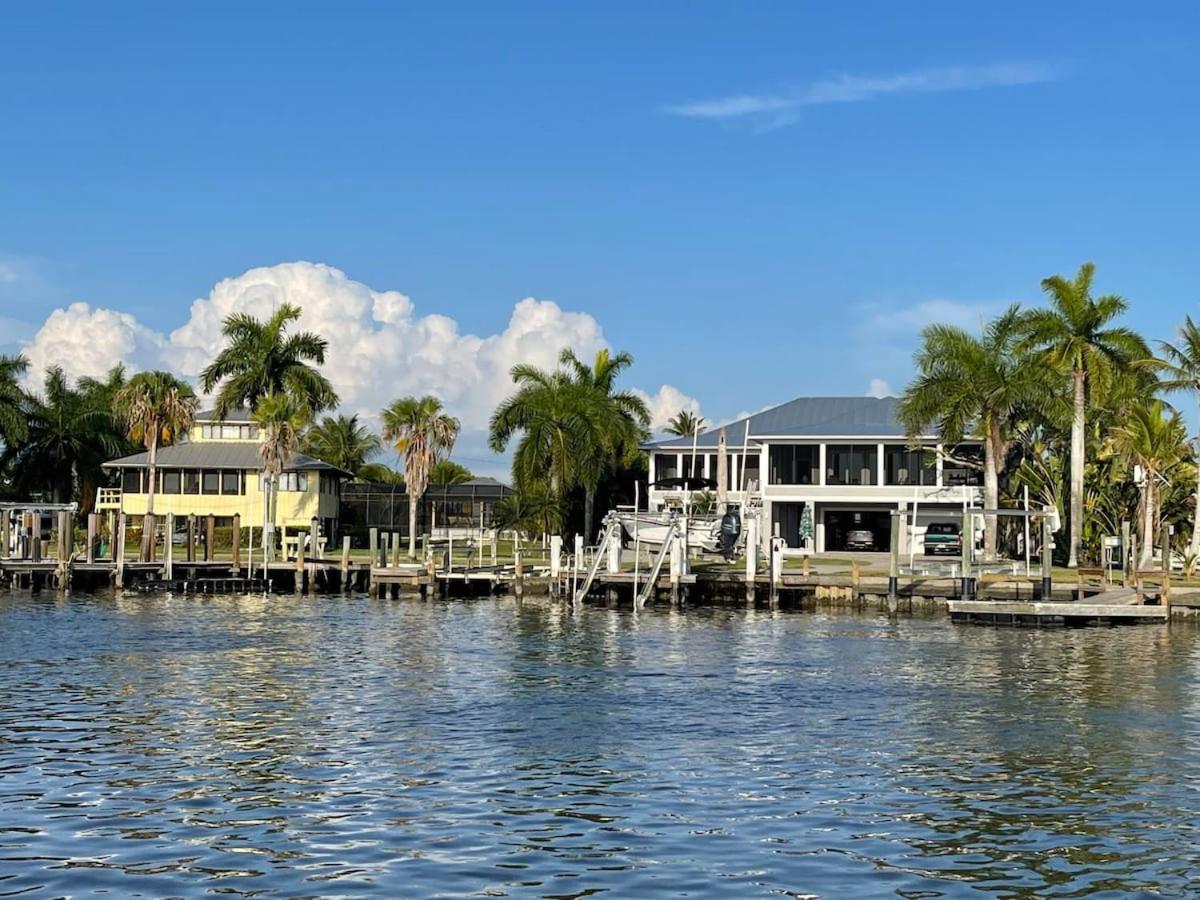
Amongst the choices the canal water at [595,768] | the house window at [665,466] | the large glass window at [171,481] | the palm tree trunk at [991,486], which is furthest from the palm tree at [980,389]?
the large glass window at [171,481]

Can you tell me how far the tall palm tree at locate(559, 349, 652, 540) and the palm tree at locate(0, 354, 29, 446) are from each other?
31.7 meters

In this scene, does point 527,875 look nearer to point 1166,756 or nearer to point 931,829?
point 931,829

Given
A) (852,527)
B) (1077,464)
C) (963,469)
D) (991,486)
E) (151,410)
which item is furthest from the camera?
(852,527)

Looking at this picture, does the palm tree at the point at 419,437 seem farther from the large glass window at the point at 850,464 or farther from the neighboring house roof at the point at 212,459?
the large glass window at the point at 850,464

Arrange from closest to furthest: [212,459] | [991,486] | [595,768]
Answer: [595,768] < [991,486] < [212,459]

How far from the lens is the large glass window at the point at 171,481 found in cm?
8512

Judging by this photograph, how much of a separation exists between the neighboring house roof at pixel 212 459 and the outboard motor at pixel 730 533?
98.3 feet

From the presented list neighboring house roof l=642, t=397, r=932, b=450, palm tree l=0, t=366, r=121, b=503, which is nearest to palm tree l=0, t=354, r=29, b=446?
palm tree l=0, t=366, r=121, b=503

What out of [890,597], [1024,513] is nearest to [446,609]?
[890,597]

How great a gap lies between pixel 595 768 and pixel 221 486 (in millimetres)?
64698

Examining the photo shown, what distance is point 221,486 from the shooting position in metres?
85.3

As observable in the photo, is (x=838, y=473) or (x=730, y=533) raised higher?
(x=838, y=473)

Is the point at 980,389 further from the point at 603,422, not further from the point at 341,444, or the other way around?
the point at 341,444

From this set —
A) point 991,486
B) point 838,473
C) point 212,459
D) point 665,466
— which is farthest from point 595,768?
point 212,459
